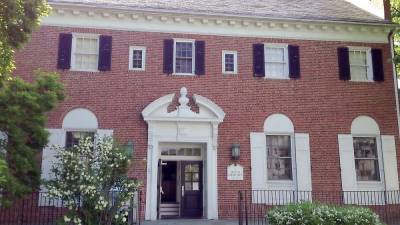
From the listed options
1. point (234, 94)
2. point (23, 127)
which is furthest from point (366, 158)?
point (23, 127)

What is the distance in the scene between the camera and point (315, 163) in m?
16.6

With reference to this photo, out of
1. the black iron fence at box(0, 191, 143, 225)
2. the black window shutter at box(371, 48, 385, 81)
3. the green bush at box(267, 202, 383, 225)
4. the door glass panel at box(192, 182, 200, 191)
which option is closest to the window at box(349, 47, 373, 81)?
the black window shutter at box(371, 48, 385, 81)

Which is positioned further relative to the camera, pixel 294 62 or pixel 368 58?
pixel 368 58

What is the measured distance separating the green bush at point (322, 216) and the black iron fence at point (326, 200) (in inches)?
206

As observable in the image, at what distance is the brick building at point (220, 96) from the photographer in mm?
15945

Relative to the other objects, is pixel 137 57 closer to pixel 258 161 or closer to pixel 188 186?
pixel 188 186

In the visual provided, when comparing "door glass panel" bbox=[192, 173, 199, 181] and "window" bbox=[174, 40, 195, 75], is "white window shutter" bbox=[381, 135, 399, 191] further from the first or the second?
"window" bbox=[174, 40, 195, 75]

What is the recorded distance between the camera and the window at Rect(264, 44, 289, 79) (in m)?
17.3

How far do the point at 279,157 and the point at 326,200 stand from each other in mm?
2421

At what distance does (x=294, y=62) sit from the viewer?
56.6 ft

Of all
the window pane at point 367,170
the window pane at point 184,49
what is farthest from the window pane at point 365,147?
the window pane at point 184,49

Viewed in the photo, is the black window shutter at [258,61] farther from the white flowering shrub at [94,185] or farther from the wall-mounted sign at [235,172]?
the white flowering shrub at [94,185]

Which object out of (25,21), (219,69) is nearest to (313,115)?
(219,69)

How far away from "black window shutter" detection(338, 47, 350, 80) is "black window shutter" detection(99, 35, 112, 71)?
9488 mm
